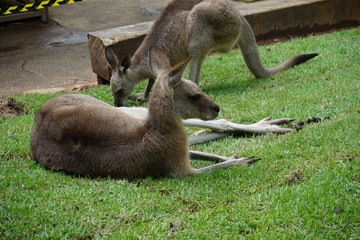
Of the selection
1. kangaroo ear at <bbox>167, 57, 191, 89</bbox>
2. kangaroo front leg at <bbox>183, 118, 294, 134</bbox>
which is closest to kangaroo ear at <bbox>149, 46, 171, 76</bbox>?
kangaroo ear at <bbox>167, 57, 191, 89</bbox>

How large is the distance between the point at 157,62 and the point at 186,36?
2.63 metres

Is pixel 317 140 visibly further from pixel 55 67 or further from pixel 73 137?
pixel 55 67

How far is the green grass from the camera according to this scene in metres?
3.77

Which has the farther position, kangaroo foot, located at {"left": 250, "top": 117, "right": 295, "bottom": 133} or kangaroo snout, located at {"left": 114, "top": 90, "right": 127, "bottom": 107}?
kangaroo snout, located at {"left": 114, "top": 90, "right": 127, "bottom": 107}

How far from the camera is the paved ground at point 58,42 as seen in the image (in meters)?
9.64

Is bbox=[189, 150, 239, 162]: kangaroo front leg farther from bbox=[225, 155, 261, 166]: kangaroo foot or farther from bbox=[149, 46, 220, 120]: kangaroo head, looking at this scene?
bbox=[149, 46, 220, 120]: kangaroo head

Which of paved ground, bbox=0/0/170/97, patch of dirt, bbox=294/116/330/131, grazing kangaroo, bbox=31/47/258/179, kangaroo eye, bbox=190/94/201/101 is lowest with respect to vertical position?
paved ground, bbox=0/0/170/97

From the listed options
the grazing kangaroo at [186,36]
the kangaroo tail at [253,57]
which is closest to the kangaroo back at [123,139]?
the grazing kangaroo at [186,36]

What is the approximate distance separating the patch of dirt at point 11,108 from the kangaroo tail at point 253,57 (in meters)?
3.49

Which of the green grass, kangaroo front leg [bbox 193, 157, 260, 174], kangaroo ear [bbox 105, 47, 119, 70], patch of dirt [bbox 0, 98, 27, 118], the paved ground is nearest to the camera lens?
the green grass

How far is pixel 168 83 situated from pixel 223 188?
1086 mm

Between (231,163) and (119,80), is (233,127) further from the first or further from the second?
(119,80)

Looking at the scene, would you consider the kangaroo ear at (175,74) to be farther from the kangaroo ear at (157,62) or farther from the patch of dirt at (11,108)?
the patch of dirt at (11,108)

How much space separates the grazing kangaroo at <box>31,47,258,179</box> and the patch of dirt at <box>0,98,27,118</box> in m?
2.81
